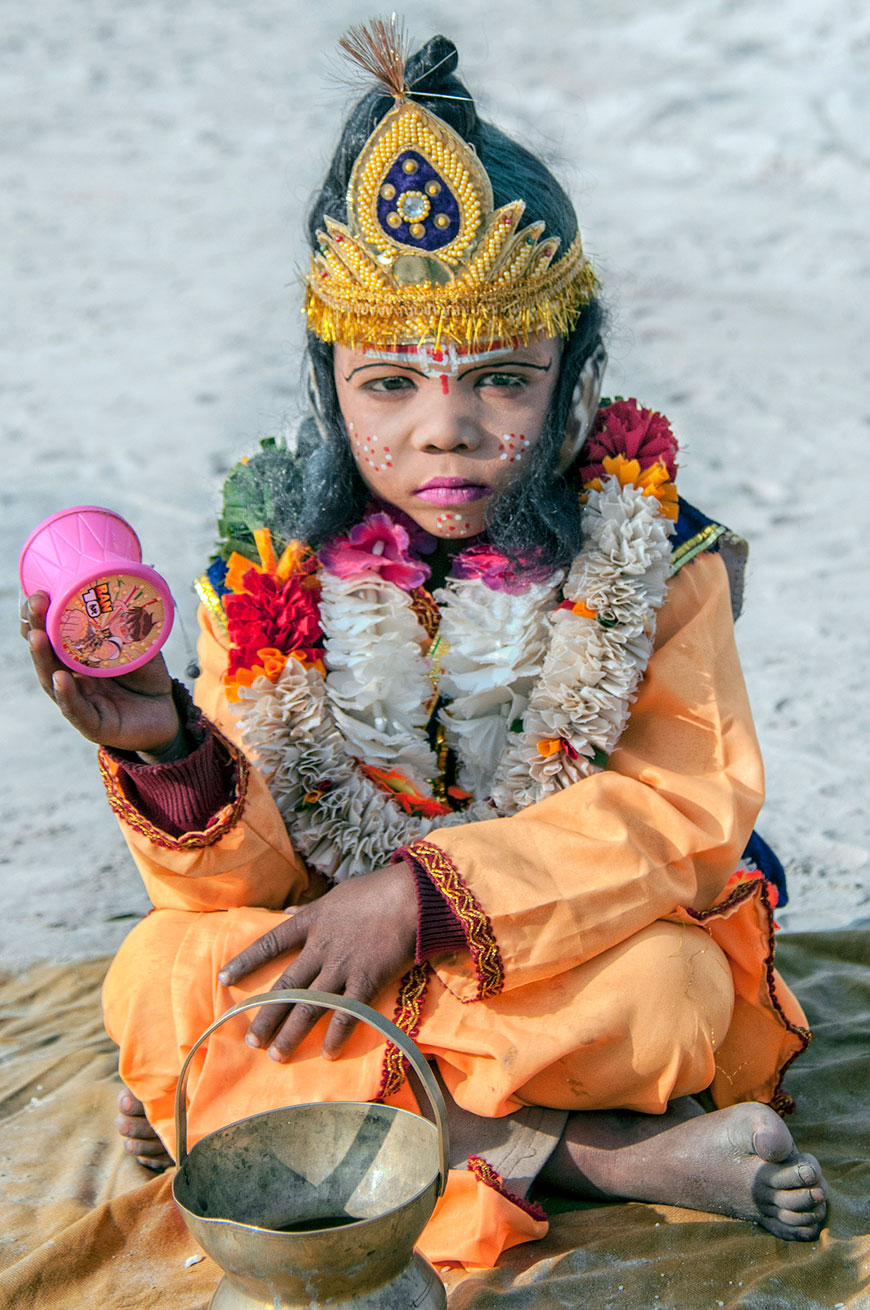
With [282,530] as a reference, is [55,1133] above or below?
below

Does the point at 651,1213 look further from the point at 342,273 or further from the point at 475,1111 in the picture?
the point at 342,273

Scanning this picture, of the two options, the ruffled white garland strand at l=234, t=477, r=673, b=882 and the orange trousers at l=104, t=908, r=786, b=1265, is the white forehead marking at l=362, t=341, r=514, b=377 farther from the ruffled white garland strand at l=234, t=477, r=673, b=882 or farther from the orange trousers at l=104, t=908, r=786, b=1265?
the orange trousers at l=104, t=908, r=786, b=1265

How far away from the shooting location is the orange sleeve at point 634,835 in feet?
7.23

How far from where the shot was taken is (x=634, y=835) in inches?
89.7

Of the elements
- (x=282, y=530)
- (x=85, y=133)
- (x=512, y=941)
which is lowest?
(x=512, y=941)

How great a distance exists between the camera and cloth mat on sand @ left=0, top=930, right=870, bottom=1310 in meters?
2.04

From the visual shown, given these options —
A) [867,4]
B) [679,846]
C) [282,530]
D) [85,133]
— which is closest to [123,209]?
[85,133]

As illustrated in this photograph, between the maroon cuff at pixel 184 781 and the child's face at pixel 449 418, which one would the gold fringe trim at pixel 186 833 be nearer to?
the maroon cuff at pixel 184 781

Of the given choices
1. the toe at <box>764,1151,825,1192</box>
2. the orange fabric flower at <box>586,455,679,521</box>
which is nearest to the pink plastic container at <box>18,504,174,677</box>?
the orange fabric flower at <box>586,455,679,521</box>

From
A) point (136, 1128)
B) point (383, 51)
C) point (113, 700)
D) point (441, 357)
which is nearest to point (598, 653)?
point (441, 357)

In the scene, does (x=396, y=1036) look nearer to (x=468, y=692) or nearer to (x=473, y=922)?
(x=473, y=922)

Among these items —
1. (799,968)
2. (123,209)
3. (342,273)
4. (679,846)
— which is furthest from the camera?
(123,209)

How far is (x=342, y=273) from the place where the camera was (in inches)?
99.2

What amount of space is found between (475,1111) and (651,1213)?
0.33 meters
